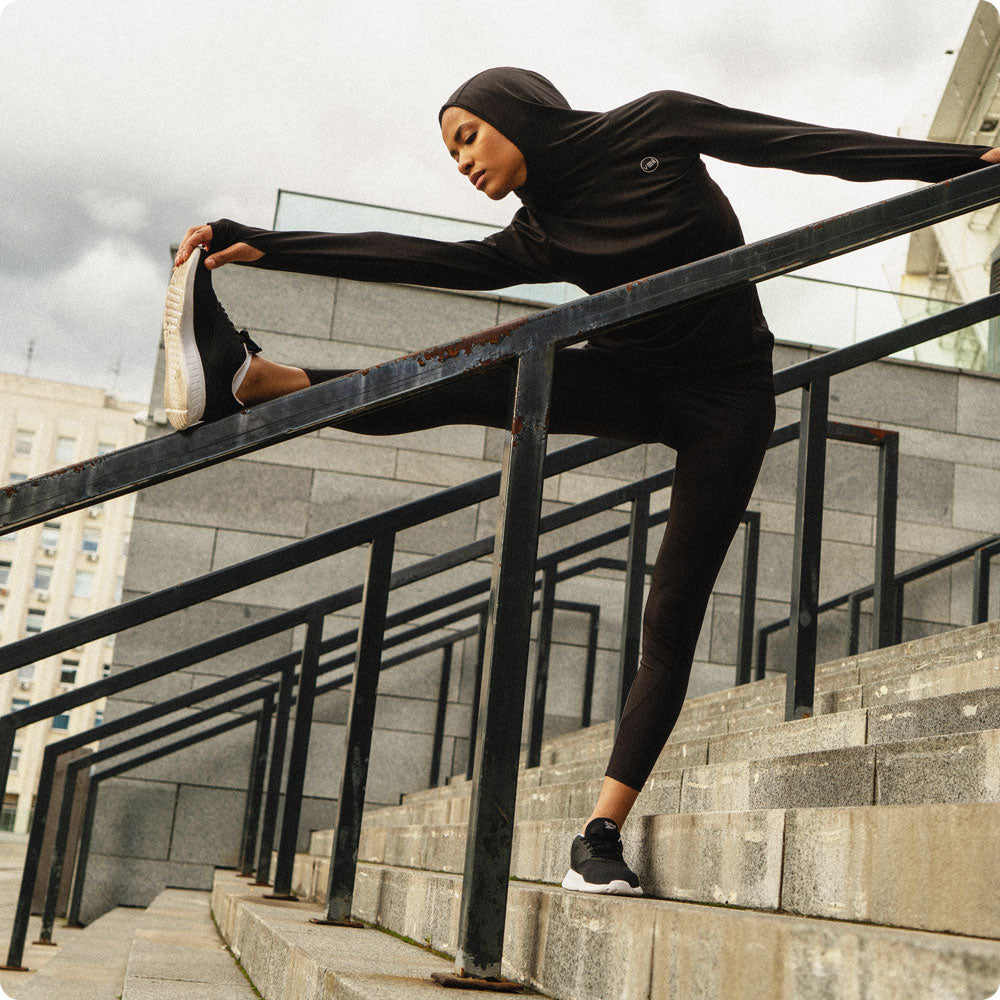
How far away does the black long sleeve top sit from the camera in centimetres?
184

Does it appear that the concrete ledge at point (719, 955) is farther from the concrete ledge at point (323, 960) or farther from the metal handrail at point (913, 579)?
the metal handrail at point (913, 579)

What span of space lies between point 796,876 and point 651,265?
99 cm

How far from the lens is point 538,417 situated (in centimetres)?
150

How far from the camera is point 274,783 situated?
432cm

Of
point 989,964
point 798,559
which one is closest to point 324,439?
point 798,559

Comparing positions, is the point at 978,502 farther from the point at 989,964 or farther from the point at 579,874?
the point at 989,964

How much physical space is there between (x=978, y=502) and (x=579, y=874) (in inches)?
258

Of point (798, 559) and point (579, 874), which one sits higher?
point (798, 559)

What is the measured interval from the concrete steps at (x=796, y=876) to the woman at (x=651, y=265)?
0.25 m

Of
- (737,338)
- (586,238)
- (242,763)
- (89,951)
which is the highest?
(586,238)

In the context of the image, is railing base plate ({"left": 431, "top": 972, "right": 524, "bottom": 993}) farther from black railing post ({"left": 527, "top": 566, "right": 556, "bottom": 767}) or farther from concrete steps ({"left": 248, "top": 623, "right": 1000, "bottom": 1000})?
black railing post ({"left": 527, "top": 566, "right": 556, "bottom": 767})

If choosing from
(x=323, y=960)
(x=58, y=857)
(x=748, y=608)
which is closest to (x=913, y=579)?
(x=748, y=608)

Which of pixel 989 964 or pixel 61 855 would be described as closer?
pixel 989 964

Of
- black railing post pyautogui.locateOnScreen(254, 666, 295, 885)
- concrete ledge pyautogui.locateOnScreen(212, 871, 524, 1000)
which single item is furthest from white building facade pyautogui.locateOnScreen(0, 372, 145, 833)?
concrete ledge pyautogui.locateOnScreen(212, 871, 524, 1000)
